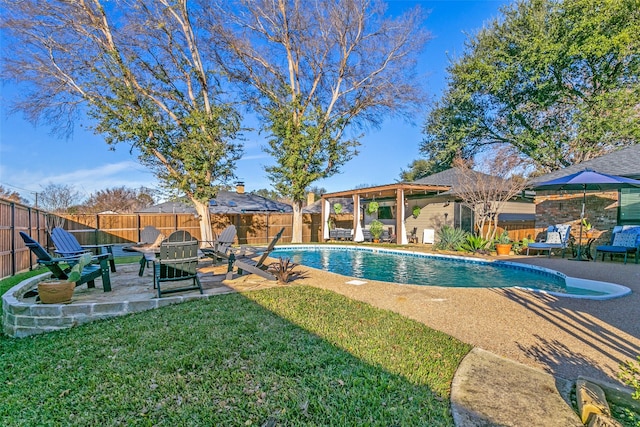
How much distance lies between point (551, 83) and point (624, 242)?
11.6 m

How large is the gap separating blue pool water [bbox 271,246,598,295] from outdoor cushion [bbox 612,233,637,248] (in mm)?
3128

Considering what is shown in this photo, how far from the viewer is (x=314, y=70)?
17.2 meters

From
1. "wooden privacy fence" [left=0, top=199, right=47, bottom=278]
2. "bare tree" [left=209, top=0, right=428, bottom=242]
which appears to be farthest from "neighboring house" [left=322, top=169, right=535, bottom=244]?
"wooden privacy fence" [left=0, top=199, right=47, bottom=278]

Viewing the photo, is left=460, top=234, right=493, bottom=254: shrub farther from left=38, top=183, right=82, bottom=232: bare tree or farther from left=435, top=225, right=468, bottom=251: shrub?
left=38, top=183, right=82, bottom=232: bare tree

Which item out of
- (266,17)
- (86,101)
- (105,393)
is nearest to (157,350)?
(105,393)

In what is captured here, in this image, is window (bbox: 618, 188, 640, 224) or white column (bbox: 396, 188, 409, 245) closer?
window (bbox: 618, 188, 640, 224)

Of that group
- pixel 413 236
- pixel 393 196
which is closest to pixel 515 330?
pixel 413 236

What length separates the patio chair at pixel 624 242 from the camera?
8.83 metres

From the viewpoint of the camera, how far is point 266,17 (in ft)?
50.9

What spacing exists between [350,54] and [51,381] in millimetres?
18038

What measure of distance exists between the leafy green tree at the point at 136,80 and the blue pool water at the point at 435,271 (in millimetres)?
6723

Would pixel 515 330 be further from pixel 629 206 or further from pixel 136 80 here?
pixel 136 80

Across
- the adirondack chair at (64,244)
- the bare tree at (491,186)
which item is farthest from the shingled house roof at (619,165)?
the adirondack chair at (64,244)

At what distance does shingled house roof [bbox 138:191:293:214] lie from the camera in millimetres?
17453
